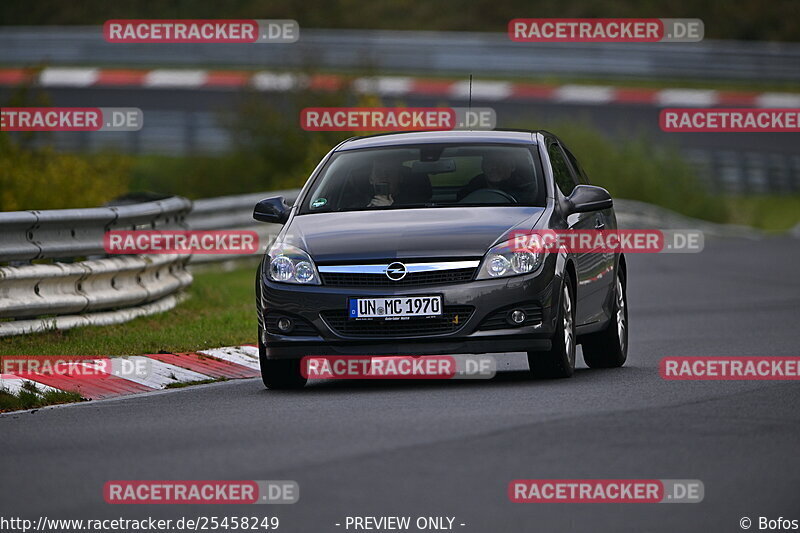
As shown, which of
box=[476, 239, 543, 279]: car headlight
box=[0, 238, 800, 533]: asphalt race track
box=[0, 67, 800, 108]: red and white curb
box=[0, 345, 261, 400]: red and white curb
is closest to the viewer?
box=[0, 238, 800, 533]: asphalt race track

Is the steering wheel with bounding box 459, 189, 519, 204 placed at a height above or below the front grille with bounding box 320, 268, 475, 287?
above

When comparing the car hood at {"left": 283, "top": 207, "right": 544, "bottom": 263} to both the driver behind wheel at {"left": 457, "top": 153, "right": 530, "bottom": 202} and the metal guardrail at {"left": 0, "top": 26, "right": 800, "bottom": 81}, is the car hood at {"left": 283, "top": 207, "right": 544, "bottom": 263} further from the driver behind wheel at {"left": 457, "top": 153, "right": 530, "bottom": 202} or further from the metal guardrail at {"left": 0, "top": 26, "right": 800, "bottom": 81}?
the metal guardrail at {"left": 0, "top": 26, "right": 800, "bottom": 81}

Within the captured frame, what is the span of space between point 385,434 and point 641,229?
24.8m

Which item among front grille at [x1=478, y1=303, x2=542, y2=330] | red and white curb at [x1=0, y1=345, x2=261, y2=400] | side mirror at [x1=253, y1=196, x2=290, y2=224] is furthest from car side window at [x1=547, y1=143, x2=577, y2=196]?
red and white curb at [x1=0, y1=345, x2=261, y2=400]

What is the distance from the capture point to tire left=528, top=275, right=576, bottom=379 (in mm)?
11492

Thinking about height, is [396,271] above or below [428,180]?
below

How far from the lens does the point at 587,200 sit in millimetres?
12250

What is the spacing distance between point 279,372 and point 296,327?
429 mm

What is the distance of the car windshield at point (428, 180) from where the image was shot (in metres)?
12.3

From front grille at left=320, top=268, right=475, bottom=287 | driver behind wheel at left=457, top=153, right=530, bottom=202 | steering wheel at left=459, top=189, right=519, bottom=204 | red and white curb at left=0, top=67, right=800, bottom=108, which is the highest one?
red and white curb at left=0, top=67, right=800, bottom=108

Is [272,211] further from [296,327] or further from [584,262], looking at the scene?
[584,262]

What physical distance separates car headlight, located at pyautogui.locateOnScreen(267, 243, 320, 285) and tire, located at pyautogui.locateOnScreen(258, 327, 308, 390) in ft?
1.30

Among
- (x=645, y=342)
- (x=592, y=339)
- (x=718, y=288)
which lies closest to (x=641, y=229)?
(x=718, y=288)

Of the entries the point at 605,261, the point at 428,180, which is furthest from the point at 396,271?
the point at 605,261
